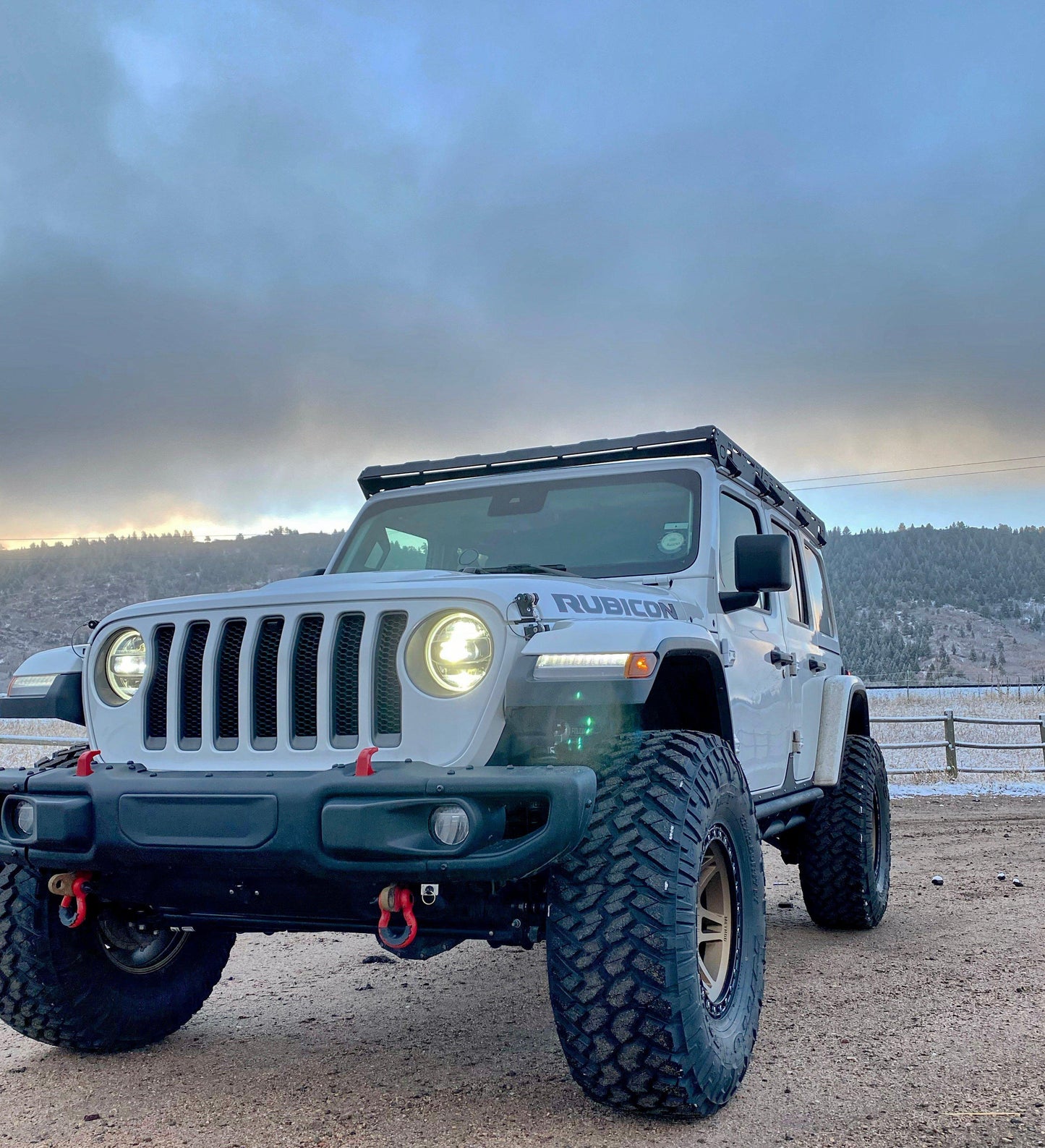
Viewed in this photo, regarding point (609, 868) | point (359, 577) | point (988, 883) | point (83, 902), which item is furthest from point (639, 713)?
point (988, 883)

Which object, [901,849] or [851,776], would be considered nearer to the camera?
[851,776]

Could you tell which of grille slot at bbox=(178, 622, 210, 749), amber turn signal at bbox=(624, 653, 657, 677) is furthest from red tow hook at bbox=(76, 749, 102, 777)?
amber turn signal at bbox=(624, 653, 657, 677)

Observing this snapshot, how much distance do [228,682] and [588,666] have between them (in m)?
1.09

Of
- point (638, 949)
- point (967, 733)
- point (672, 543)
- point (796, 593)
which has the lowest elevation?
point (967, 733)

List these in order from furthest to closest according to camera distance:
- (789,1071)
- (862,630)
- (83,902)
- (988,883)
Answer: (862,630) → (988,883) → (789,1071) → (83,902)

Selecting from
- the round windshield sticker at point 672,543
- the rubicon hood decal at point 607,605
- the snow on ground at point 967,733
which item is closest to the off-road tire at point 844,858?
the round windshield sticker at point 672,543

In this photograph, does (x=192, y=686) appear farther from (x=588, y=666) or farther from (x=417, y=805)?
(x=588, y=666)

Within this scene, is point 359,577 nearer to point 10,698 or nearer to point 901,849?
point 10,698

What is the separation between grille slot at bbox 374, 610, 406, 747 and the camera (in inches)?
114

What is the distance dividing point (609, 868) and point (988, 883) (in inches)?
213

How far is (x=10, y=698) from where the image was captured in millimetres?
3498

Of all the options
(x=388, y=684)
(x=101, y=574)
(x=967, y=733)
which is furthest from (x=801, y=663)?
(x=101, y=574)

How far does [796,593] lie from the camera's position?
588cm

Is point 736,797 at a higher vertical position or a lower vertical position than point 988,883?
higher
